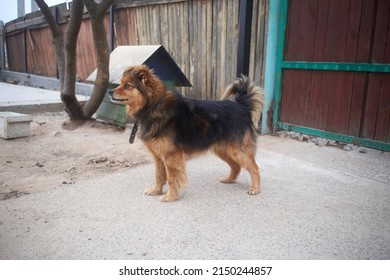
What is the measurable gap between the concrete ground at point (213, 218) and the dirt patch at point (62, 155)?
40 centimetres

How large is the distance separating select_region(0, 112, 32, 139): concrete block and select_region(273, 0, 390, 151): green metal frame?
452 centimetres

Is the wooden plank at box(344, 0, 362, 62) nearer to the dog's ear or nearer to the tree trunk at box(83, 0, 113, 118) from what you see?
the dog's ear

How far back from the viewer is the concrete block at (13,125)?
19.2ft

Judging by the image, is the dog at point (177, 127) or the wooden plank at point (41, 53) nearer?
the dog at point (177, 127)

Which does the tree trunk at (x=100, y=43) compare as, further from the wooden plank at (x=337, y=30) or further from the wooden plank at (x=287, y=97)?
the wooden plank at (x=337, y=30)

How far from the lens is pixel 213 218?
323 cm

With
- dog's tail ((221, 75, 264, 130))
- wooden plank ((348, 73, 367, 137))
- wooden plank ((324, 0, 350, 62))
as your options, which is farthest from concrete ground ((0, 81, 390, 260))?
wooden plank ((324, 0, 350, 62))

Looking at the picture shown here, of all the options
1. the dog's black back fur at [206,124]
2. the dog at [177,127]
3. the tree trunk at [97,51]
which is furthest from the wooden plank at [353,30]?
the tree trunk at [97,51]

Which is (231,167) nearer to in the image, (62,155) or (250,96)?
(250,96)

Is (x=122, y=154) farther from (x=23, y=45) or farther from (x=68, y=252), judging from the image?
(x=23, y=45)

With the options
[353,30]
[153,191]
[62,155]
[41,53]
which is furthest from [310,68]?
[41,53]

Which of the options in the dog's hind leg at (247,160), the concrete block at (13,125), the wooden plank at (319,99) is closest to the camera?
the dog's hind leg at (247,160)

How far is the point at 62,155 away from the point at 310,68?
4.28 metres

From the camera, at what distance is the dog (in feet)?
11.6
